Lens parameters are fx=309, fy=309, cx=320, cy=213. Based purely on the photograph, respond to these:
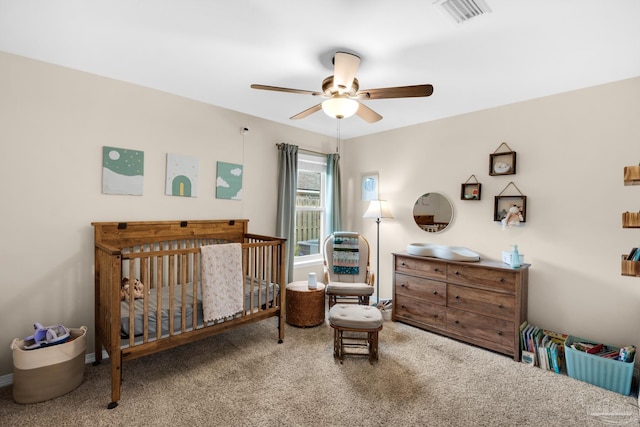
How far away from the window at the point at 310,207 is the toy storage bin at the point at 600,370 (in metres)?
2.94

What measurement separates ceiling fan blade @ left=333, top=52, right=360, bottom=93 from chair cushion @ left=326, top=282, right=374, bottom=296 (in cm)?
221

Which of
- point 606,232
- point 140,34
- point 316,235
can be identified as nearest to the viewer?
point 140,34

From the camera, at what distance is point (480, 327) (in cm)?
291

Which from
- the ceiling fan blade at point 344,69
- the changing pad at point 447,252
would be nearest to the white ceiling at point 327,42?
the ceiling fan blade at point 344,69

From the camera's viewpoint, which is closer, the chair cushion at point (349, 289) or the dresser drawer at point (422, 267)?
the dresser drawer at point (422, 267)

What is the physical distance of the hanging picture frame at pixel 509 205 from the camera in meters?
3.00

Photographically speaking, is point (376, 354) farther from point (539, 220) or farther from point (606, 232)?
point (606, 232)

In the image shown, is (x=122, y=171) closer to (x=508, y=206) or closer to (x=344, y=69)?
(x=344, y=69)

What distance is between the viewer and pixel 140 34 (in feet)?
6.59

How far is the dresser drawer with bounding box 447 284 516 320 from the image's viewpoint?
2.74 meters

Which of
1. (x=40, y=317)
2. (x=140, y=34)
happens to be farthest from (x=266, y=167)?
(x=40, y=317)

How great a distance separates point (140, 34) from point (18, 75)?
3.69 ft

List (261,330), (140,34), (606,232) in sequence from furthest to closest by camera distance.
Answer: (261,330), (606,232), (140,34)

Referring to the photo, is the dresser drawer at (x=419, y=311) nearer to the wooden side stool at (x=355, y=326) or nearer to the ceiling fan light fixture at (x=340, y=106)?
the wooden side stool at (x=355, y=326)
